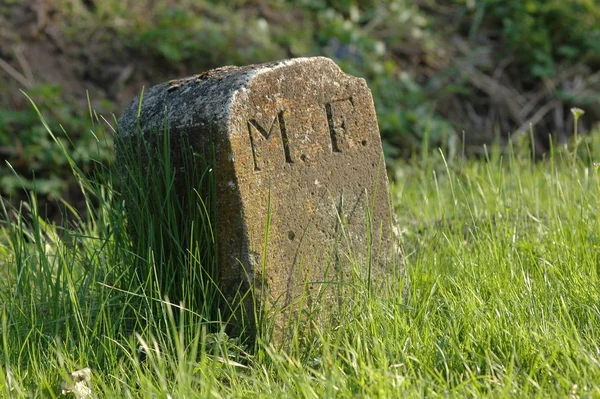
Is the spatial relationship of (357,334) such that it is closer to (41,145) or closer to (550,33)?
(41,145)

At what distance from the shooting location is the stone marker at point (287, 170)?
7.63 feet

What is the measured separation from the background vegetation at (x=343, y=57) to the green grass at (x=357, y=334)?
243 cm

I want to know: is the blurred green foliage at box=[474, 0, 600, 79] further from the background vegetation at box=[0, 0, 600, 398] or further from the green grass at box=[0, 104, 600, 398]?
the green grass at box=[0, 104, 600, 398]

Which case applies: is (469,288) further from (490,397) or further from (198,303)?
(198,303)

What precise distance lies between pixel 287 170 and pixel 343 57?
13.8 ft

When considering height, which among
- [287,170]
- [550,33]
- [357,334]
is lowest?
[357,334]

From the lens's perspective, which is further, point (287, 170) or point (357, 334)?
point (287, 170)

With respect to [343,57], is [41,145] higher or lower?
lower

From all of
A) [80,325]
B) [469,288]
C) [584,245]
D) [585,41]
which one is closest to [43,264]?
[80,325]

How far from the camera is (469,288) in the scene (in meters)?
2.46

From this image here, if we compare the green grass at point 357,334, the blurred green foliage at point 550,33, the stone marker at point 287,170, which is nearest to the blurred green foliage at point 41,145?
the green grass at point 357,334

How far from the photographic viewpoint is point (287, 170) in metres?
2.43

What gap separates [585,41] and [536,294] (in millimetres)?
5158

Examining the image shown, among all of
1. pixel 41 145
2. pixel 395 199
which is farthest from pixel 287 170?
pixel 41 145
